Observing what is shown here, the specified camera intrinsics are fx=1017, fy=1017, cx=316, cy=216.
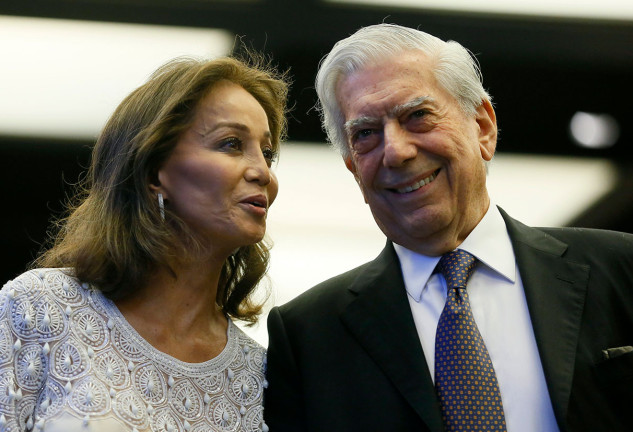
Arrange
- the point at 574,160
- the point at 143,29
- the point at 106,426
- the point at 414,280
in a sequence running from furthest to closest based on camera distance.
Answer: the point at 574,160 → the point at 143,29 → the point at 414,280 → the point at 106,426

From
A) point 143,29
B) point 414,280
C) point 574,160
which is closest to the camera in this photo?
point 414,280

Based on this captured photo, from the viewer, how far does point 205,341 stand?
221cm

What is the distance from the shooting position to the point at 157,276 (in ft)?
7.21

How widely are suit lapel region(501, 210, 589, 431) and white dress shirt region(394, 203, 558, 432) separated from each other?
0.03 metres

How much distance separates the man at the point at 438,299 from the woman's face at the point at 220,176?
21 centimetres

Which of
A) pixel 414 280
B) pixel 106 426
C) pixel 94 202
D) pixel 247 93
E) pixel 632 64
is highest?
pixel 632 64

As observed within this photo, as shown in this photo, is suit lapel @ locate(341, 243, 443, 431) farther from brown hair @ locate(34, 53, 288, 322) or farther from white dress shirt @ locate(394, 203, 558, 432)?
brown hair @ locate(34, 53, 288, 322)

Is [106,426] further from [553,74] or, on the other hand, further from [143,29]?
[553,74]

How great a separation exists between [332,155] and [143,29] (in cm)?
82

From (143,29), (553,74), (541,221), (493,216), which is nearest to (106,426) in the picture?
(493,216)

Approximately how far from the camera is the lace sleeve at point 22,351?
1914 millimetres

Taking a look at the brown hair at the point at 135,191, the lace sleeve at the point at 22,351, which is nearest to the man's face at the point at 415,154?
the brown hair at the point at 135,191

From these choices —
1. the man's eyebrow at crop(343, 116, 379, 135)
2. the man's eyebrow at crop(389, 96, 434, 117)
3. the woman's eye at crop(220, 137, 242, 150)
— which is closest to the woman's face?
the woman's eye at crop(220, 137, 242, 150)

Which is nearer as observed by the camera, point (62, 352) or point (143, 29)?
point (62, 352)
